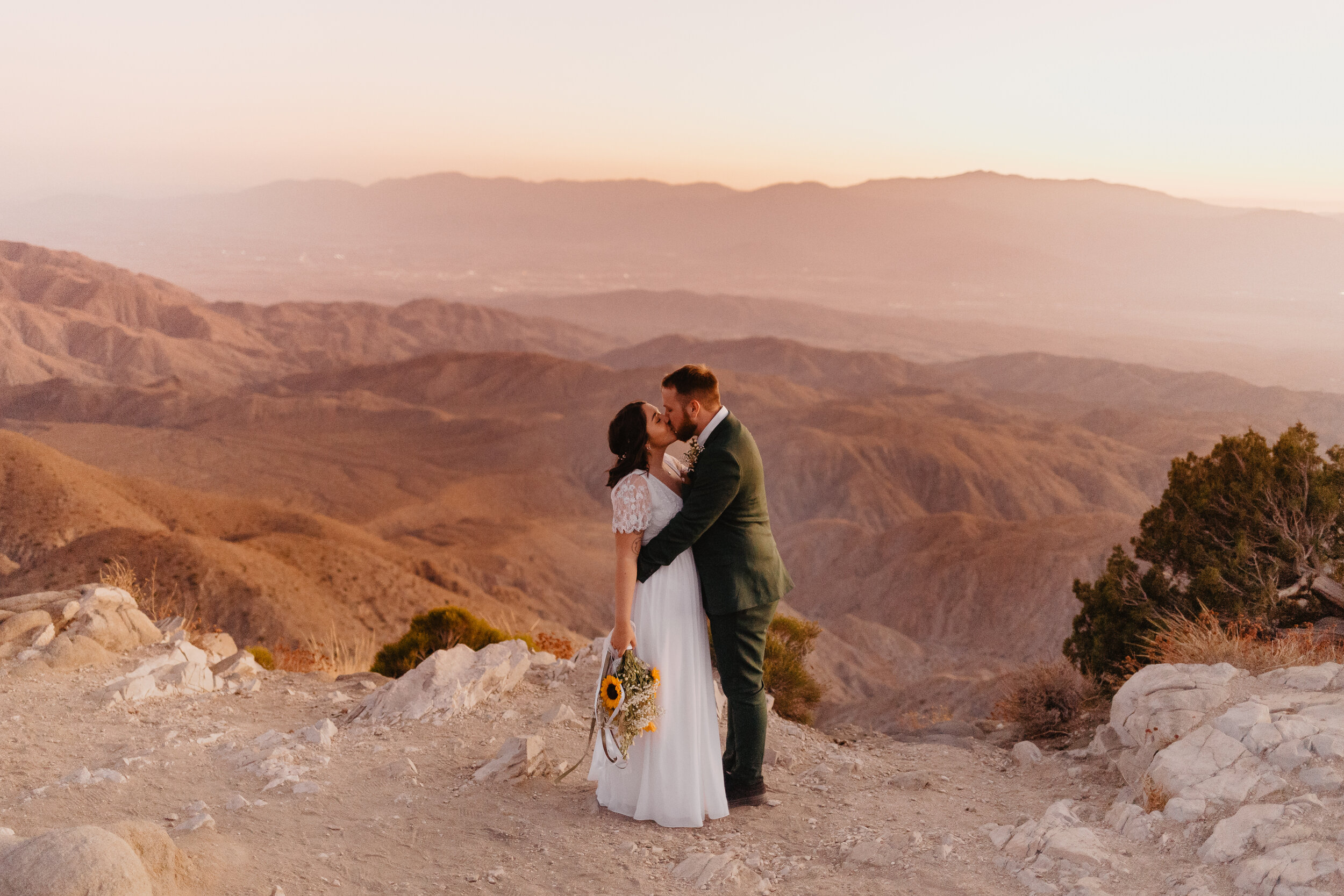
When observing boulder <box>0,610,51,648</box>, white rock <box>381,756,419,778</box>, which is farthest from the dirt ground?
boulder <box>0,610,51,648</box>

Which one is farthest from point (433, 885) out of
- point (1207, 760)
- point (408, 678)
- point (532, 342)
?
point (532, 342)

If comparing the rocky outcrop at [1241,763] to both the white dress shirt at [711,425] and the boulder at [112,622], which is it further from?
the boulder at [112,622]

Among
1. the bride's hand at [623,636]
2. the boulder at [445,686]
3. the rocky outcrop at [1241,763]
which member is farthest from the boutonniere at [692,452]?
the boulder at [445,686]

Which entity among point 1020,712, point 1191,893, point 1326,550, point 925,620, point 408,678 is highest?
point 1326,550

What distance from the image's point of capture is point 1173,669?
6129 millimetres

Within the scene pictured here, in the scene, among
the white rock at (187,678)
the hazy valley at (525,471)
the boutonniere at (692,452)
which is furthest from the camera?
the hazy valley at (525,471)

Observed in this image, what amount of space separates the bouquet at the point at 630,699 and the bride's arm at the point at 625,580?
13 cm

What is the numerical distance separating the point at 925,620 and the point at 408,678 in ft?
128

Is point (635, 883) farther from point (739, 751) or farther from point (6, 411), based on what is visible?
point (6, 411)

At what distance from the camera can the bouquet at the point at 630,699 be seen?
4676 millimetres

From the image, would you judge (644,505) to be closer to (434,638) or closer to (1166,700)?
(1166,700)

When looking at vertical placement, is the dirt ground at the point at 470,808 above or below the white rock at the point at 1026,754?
above

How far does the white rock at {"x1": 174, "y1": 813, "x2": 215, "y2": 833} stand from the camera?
186 inches

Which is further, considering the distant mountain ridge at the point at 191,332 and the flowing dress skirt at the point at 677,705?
the distant mountain ridge at the point at 191,332
